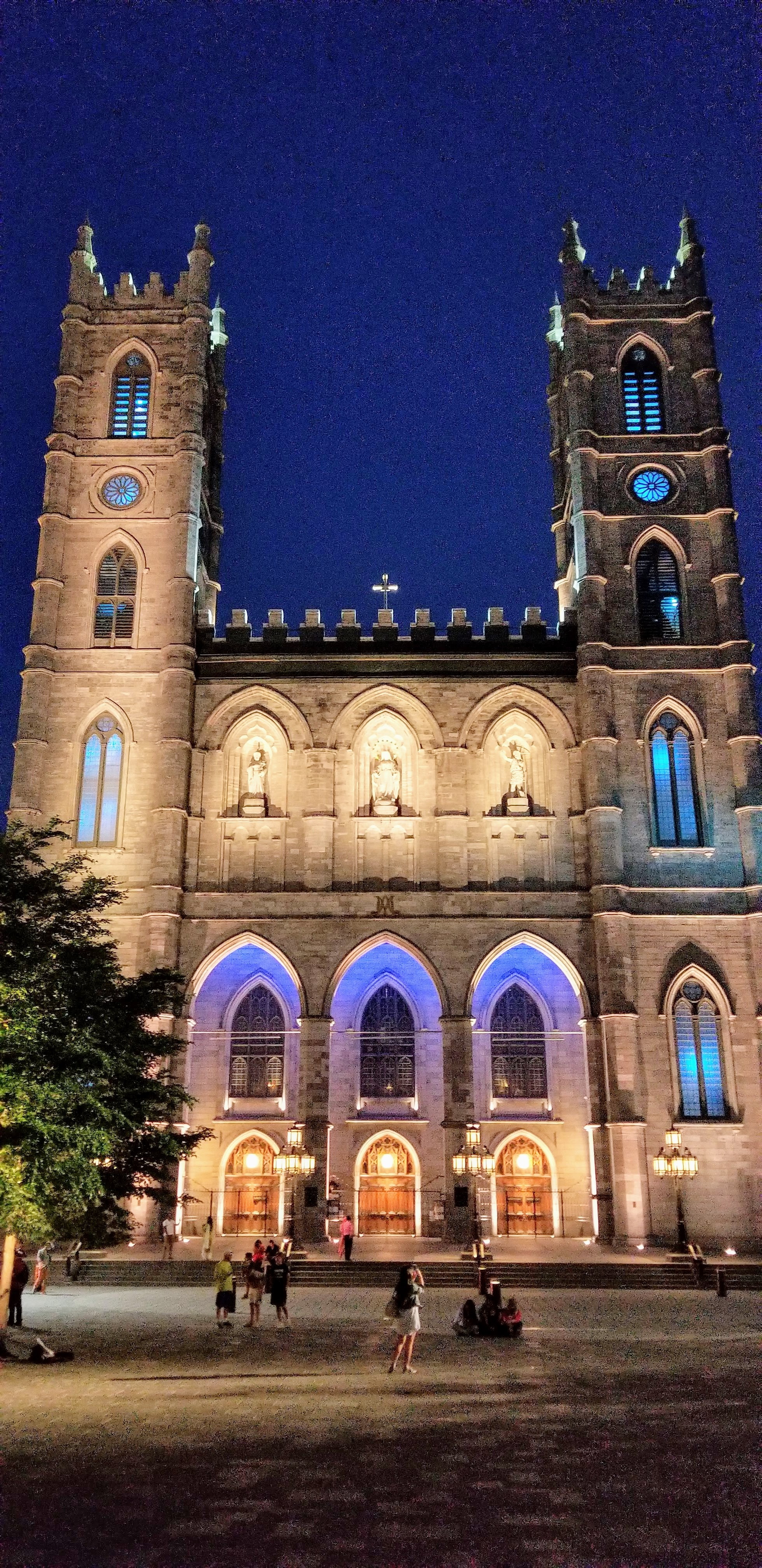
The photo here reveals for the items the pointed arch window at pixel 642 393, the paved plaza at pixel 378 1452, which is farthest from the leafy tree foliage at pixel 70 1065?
the pointed arch window at pixel 642 393

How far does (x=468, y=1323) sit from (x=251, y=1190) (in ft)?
51.6

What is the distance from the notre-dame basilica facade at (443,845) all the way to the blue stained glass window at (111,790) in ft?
0.55

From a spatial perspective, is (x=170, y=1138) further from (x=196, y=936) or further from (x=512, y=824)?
(x=512, y=824)

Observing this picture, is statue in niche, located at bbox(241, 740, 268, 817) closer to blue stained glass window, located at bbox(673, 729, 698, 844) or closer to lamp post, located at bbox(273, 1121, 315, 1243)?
lamp post, located at bbox(273, 1121, 315, 1243)

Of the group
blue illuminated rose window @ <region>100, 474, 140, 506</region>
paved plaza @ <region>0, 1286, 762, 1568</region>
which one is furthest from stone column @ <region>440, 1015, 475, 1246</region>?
blue illuminated rose window @ <region>100, 474, 140, 506</region>

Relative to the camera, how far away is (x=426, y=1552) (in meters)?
8.20

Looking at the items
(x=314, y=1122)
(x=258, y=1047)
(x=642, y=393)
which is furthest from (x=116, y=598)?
(x=642, y=393)

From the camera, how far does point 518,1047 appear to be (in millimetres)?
34344

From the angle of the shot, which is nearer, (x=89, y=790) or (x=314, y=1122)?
(x=314, y=1122)

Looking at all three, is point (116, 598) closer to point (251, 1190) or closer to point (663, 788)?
point (663, 788)

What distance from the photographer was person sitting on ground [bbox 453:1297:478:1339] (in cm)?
1878

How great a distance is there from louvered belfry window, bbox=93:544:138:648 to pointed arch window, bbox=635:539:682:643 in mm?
15740

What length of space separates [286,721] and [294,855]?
13.7 feet

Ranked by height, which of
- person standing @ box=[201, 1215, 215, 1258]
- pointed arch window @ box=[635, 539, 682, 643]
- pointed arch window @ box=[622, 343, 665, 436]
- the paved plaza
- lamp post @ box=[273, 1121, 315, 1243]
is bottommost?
the paved plaza
